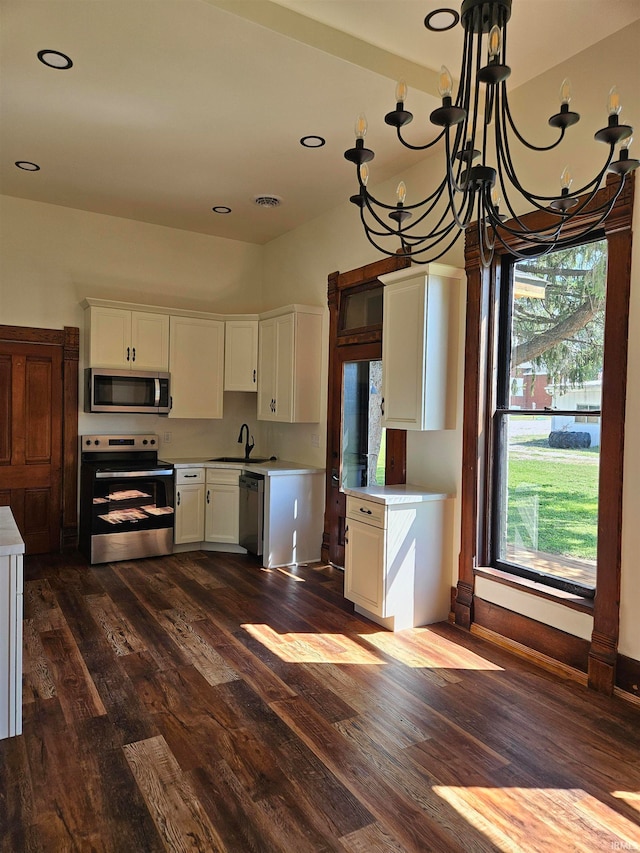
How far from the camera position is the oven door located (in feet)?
16.2

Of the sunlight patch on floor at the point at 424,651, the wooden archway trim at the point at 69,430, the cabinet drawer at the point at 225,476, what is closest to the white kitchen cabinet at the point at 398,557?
the sunlight patch on floor at the point at 424,651

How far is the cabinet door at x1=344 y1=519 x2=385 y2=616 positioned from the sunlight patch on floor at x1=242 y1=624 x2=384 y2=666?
12.2 inches

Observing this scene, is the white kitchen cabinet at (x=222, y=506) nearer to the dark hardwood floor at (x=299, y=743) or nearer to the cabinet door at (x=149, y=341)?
the cabinet door at (x=149, y=341)

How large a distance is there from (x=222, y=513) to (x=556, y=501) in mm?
3152

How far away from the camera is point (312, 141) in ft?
12.9

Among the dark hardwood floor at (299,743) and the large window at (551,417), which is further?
the large window at (551,417)

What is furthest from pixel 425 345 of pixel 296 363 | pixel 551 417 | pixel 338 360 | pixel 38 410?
pixel 38 410

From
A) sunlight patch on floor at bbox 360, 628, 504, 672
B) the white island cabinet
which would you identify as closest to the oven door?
sunlight patch on floor at bbox 360, 628, 504, 672

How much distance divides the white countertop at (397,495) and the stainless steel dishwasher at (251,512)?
1.33m

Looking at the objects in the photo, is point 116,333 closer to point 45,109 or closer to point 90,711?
point 45,109

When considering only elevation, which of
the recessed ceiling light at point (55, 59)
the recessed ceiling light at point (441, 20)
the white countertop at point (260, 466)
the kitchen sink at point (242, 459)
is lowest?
the white countertop at point (260, 466)

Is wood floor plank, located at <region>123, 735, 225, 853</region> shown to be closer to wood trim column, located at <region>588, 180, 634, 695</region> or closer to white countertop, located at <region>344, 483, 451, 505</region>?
white countertop, located at <region>344, 483, 451, 505</region>

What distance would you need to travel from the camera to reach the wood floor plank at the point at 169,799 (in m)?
1.89

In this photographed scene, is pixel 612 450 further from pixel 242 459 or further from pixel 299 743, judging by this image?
pixel 242 459
